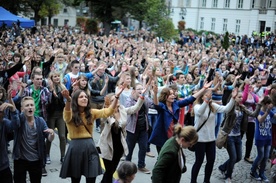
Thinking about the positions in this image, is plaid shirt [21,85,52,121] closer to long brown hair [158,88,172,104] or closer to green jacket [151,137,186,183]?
long brown hair [158,88,172,104]

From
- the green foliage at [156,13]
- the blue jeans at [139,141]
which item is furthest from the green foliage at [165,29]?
the blue jeans at [139,141]

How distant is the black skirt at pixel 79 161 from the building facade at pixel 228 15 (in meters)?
48.9

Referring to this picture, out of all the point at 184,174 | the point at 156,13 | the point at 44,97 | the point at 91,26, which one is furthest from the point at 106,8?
the point at 184,174

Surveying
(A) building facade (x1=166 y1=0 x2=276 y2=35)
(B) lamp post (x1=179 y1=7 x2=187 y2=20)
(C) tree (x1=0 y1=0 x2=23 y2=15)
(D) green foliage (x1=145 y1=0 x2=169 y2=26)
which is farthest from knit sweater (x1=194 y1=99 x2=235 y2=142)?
(B) lamp post (x1=179 y1=7 x2=187 y2=20)

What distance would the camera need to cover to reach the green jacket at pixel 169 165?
4090 millimetres

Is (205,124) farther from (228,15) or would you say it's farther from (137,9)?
(228,15)

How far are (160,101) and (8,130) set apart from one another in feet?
8.84

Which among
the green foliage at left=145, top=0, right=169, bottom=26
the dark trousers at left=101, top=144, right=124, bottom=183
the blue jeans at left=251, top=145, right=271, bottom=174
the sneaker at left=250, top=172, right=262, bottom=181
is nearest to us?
the dark trousers at left=101, top=144, right=124, bottom=183

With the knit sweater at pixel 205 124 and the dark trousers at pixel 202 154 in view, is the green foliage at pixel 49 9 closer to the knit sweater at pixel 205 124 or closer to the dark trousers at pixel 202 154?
the knit sweater at pixel 205 124

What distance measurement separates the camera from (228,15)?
56219 mm

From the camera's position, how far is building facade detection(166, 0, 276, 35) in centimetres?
5060

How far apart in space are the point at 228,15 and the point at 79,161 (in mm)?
55195

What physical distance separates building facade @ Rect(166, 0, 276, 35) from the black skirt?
4892 centimetres

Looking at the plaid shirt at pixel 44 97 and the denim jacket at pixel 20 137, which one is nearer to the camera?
the denim jacket at pixel 20 137
